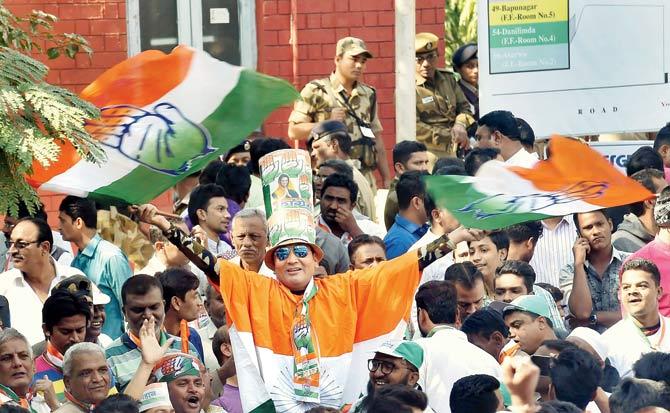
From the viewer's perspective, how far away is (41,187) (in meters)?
10.4

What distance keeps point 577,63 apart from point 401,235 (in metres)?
2.86

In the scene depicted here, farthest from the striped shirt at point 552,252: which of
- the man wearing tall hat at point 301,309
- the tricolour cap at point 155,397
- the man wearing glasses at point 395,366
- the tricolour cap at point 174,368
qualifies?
the tricolour cap at point 155,397

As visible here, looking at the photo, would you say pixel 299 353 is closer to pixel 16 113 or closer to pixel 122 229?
pixel 16 113

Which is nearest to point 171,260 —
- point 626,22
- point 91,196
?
point 91,196

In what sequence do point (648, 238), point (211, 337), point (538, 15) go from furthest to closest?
point (538, 15) → point (648, 238) → point (211, 337)

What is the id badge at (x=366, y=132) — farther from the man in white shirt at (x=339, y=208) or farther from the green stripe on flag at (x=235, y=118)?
the green stripe on flag at (x=235, y=118)

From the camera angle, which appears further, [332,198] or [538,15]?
[538,15]

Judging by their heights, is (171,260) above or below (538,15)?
below

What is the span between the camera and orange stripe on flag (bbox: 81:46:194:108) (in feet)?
36.3

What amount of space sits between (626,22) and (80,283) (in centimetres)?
568

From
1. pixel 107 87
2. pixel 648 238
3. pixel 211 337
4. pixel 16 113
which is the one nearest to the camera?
pixel 16 113

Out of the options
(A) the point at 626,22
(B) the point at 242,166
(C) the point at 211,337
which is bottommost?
(C) the point at 211,337

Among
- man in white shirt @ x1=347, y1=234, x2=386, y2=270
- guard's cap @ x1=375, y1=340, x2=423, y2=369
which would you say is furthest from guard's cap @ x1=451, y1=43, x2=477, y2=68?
guard's cap @ x1=375, y1=340, x2=423, y2=369

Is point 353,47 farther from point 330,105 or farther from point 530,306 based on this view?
point 530,306
